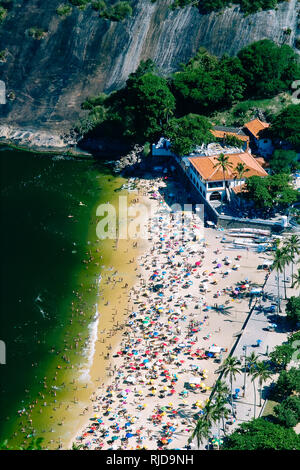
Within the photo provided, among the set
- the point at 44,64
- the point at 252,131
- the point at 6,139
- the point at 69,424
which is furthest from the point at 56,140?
the point at 69,424

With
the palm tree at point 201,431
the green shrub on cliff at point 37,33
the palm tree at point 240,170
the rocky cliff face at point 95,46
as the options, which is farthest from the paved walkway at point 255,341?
the green shrub on cliff at point 37,33

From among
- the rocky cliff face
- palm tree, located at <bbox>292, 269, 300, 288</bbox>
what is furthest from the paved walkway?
the rocky cliff face

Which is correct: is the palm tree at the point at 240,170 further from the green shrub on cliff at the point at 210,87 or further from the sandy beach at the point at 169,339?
the green shrub on cliff at the point at 210,87

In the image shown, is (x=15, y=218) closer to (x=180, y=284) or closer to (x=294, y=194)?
(x=180, y=284)

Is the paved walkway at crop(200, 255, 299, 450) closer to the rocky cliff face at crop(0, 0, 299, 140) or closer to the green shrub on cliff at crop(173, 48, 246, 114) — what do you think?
the green shrub on cliff at crop(173, 48, 246, 114)

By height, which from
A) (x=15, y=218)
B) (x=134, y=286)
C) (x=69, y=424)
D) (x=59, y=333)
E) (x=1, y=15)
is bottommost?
(x=69, y=424)
